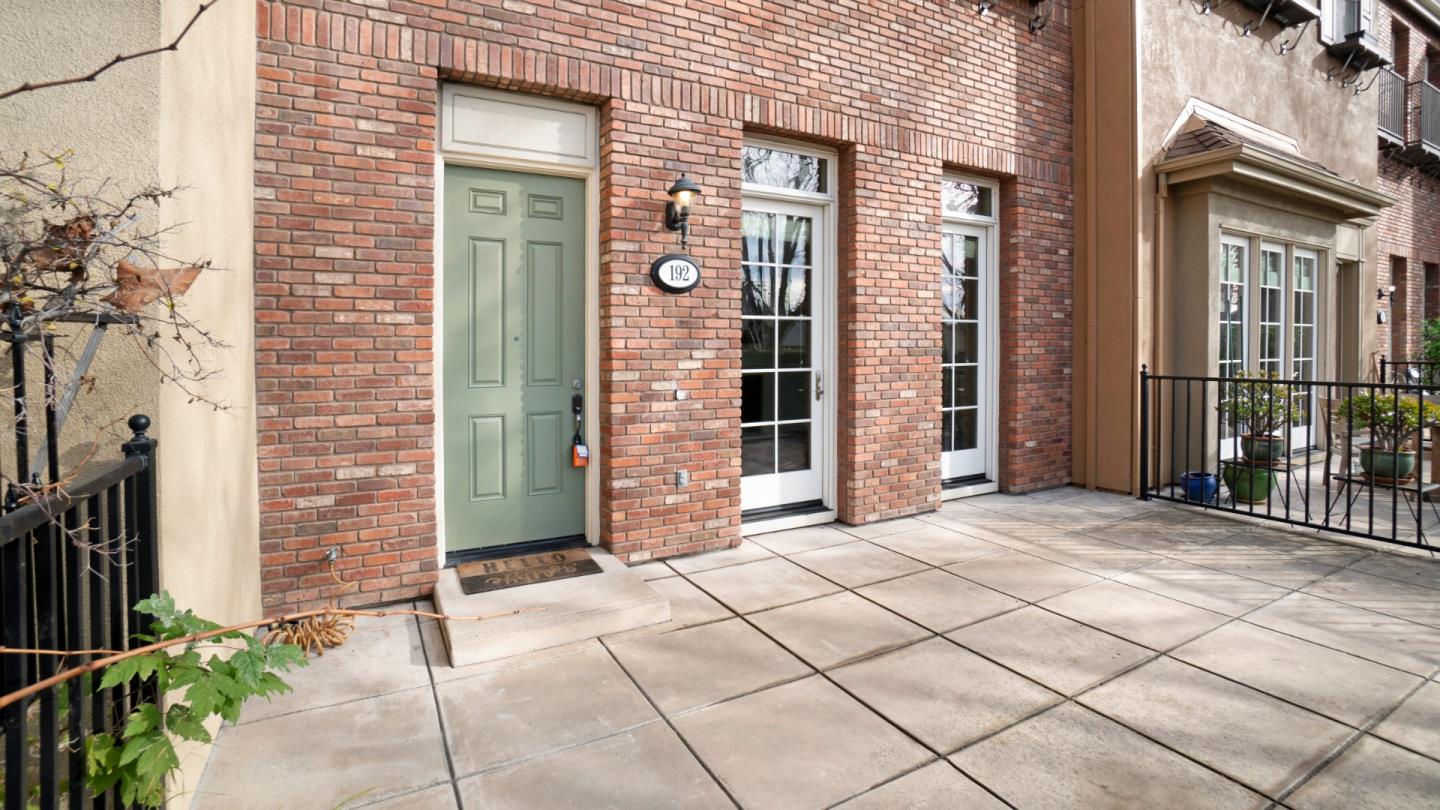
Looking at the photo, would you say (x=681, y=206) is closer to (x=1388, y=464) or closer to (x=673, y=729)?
(x=673, y=729)

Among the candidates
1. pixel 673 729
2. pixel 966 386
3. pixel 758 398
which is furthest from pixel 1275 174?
pixel 673 729

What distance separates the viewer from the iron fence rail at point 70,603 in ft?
3.91

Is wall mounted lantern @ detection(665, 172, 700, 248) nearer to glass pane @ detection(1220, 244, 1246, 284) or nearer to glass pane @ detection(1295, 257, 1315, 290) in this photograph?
glass pane @ detection(1220, 244, 1246, 284)

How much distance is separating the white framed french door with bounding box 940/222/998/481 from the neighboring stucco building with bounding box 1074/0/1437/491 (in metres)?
0.95

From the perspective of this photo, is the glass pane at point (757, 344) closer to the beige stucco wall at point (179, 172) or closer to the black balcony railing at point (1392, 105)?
the beige stucco wall at point (179, 172)

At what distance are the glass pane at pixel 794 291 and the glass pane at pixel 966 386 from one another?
165 centimetres

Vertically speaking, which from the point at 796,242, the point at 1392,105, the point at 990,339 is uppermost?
the point at 1392,105

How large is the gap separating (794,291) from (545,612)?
2.83m

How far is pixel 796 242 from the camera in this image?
4934mm

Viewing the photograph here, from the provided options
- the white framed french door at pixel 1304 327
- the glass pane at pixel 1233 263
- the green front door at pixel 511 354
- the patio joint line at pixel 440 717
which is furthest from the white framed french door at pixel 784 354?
the white framed french door at pixel 1304 327

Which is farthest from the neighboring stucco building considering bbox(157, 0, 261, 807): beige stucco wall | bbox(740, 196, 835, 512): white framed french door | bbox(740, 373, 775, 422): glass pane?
bbox(157, 0, 261, 807): beige stucco wall

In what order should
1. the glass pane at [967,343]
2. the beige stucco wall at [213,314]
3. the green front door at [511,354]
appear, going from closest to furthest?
the beige stucco wall at [213,314], the green front door at [511,354], the glass pane at [967,343]

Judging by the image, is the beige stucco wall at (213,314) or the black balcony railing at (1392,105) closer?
the beige stucco wall at (213,314)

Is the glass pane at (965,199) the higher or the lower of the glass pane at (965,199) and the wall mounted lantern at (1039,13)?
the lower
